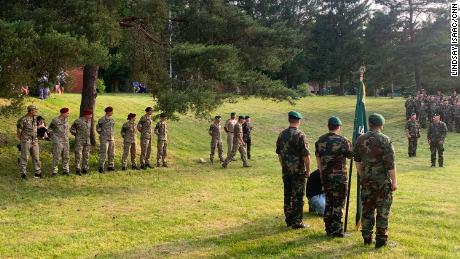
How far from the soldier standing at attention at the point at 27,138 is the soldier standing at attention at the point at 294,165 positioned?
24.6 ft

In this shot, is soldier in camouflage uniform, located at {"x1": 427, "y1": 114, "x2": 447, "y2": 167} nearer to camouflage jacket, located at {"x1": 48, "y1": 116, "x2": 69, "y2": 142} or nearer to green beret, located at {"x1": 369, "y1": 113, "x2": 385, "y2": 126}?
green beret, located at {"x1": 369, "y1": 113, "x2": 385, "y2": 126}

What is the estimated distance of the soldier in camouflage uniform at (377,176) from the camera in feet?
24.2

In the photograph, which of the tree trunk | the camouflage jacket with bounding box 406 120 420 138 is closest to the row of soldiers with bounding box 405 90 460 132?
the camouflage jacket with bounding box 406 120 420 138

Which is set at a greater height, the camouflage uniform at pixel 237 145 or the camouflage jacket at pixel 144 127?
the camouflage jacket at pixel 144 127

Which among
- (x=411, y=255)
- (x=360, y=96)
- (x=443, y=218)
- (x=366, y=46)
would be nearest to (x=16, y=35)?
(x=360, y=96)

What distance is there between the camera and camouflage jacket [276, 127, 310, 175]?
27.8 feet

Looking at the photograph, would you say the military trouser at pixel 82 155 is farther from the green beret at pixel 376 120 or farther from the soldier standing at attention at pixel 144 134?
the green beret at pixel 376 120

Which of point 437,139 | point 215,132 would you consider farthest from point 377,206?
point 437,139

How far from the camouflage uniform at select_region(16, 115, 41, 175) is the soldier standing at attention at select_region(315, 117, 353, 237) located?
327 inches

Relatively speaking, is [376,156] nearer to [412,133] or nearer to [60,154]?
Answer: [60,154]

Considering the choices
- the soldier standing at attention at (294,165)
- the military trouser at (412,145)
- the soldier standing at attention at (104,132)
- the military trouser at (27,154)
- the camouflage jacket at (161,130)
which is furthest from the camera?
the military trouser at (412,145)

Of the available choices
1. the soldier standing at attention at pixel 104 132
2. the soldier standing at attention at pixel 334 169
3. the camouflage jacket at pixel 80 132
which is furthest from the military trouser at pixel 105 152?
the soldier standing at attention at pixel 334 169

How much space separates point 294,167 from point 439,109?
2640cm

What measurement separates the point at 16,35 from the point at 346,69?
50296 millimetres
